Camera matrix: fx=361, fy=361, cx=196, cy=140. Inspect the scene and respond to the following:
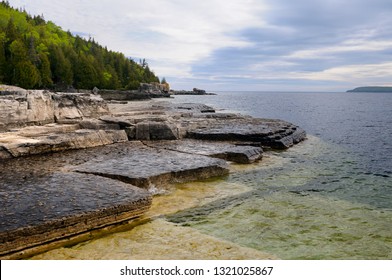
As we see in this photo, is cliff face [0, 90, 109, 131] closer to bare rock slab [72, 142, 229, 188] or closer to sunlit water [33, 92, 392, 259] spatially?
bare rock slab [72, 142, 229, 188]

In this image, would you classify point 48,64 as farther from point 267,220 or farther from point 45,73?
point 267,220

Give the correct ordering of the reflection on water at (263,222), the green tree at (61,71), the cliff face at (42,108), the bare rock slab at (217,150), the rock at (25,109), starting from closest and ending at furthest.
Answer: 1. the reflection on water at (263,222)
2. the bare rock slab at (217,150)
3. the rock at (25,109)
4. the cliff face at (42,108)
5. the green tree at (61,71)

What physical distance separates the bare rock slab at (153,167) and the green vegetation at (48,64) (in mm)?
67835

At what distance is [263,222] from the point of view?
983 cm

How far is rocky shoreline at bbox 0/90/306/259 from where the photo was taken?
8.20 metres

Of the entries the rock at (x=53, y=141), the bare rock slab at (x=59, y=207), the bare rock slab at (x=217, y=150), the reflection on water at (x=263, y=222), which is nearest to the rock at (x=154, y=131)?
the bare rock slab at (x=217, y=150)

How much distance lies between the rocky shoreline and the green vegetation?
5944cm

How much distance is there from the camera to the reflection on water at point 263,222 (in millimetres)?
7922

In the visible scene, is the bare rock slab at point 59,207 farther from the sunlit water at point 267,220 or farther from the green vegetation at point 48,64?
the green vegetation at point 48,64

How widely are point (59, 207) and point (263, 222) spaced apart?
5272 mm

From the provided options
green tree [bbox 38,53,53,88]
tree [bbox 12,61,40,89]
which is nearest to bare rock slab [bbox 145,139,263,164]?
tree [bbox 12,61,40,89]

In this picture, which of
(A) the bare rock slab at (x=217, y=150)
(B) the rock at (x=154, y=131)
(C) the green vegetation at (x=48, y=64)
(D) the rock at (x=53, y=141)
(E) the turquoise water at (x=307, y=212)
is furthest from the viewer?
(C) the green vegetation at (x=48, y=64)

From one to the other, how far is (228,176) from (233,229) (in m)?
Answer: 5.51
